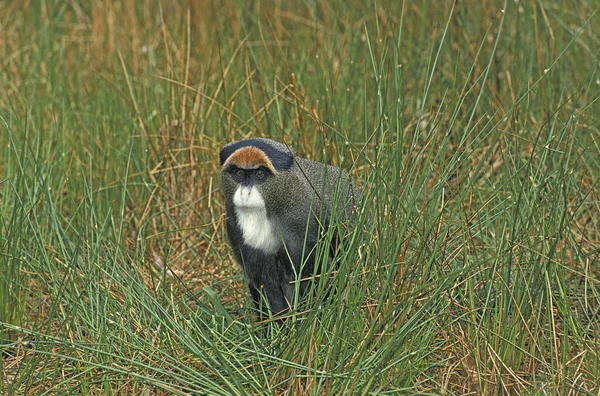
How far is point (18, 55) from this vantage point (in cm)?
594

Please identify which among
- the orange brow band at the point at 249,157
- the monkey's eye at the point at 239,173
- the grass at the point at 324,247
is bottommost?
the grass at the point at 324,247

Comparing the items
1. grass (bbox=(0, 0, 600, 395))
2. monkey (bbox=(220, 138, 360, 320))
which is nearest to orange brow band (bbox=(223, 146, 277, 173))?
monkey (bbox=(220, 138, 360, 320))

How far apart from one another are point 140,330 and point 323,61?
255 centimetres

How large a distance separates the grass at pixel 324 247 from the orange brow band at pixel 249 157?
0.77ft

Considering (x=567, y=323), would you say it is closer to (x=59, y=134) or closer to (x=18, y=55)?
(x=59, y=134)

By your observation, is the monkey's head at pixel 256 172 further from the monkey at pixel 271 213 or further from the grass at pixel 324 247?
the grass at pixel 324 247

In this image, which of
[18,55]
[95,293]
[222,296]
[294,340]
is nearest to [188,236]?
[222,296]

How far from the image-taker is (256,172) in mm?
3406

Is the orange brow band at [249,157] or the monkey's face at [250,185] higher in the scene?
the orange brow band at [249,157]

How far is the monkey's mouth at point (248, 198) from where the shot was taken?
3.39 metres

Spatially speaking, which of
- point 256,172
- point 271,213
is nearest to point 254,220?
point 271,213

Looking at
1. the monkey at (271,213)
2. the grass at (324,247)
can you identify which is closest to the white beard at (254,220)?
the monkey at (271,213)

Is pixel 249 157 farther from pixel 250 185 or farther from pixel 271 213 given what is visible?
pixel 271 213

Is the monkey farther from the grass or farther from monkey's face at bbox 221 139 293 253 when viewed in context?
the grass
